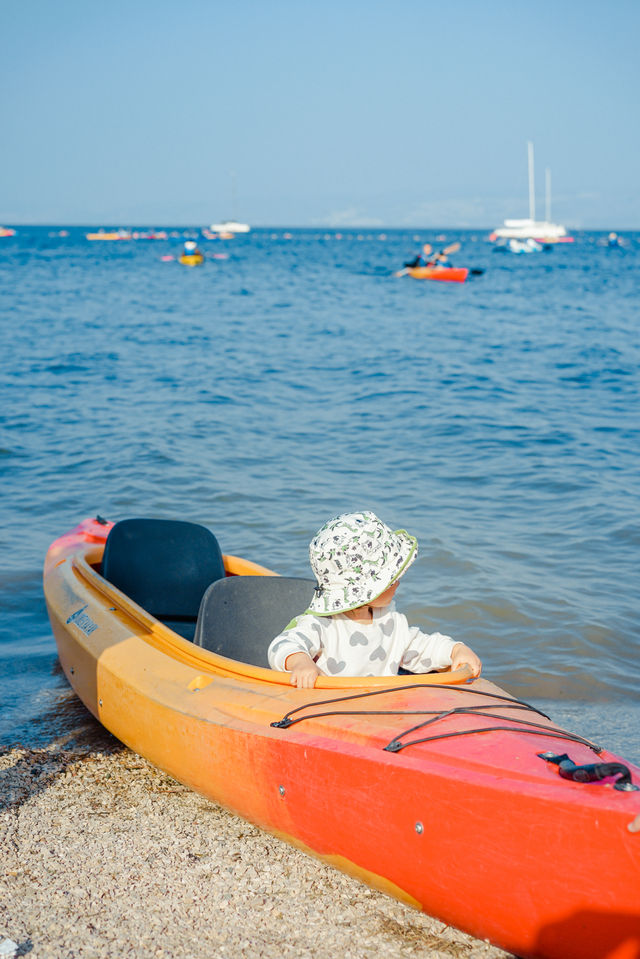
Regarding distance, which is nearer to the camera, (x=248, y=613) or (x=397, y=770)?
(x=397, y=770)

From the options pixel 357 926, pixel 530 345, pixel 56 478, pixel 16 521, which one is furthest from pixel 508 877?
pixel 530 345

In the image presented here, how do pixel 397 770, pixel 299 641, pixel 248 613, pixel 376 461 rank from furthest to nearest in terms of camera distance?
pixel 376 461, pixel 248 613, pixel 299 641, pixel 397 770

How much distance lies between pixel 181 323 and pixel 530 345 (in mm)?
8274

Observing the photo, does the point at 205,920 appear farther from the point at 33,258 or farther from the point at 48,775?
the point at 33,258

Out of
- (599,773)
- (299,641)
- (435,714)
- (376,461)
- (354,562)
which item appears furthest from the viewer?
(376,461)

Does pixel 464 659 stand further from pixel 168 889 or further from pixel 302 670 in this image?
pixel 168 889

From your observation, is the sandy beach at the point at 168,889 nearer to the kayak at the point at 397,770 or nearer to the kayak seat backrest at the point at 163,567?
the kayak at the point at 397,770

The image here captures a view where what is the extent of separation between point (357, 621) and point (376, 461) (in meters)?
6.31

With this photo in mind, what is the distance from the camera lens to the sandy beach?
2.60 meters

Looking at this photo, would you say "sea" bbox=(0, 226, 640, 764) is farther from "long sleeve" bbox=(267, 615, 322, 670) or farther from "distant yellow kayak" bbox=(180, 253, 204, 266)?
"distant yellow kayak" bbox=(180, 253, 204, 266)

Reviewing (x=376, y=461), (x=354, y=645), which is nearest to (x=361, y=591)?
(x=354, y=645)

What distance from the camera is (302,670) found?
3.09 meters

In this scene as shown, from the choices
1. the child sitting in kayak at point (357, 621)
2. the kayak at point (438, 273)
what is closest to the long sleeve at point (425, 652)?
the child sitting in kayak at point (357, 621)

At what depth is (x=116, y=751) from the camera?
3.91 m
